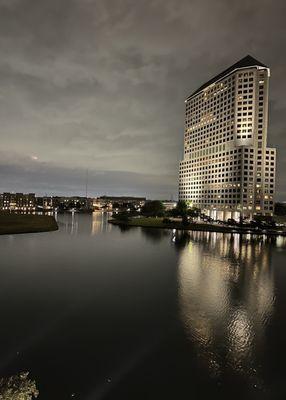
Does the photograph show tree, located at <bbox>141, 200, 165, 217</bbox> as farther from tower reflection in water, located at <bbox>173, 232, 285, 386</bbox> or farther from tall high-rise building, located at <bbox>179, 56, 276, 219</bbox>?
tower reflection in water, located at <bbox>173, 232, 285, 386</bbox>

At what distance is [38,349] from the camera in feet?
47.7

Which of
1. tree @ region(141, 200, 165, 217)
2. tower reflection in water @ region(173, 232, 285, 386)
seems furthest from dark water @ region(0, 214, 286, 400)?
tree @ region(141, 200, 165, 217)

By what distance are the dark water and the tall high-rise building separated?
123m

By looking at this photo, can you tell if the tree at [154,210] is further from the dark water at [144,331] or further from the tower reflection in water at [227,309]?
the dark water at [144,331]

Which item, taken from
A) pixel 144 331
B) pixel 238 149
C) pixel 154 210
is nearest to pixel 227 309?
pixel 144 331

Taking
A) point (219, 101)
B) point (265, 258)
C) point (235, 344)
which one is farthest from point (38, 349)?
point (219, 101)

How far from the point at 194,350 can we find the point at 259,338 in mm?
4743

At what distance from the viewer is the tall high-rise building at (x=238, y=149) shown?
14875 centimetres

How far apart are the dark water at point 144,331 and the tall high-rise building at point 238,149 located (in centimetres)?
12341

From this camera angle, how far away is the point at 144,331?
56.0 feet

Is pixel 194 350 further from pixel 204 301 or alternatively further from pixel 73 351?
pixel 204 301

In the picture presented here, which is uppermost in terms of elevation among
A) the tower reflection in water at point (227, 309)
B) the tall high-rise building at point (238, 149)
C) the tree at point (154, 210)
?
the tall high-rise building at point (238, 149)

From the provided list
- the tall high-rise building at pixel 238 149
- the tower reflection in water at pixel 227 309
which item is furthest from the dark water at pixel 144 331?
the tall high-rise building at pixel 238 149

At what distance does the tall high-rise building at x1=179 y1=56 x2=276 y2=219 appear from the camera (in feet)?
488
